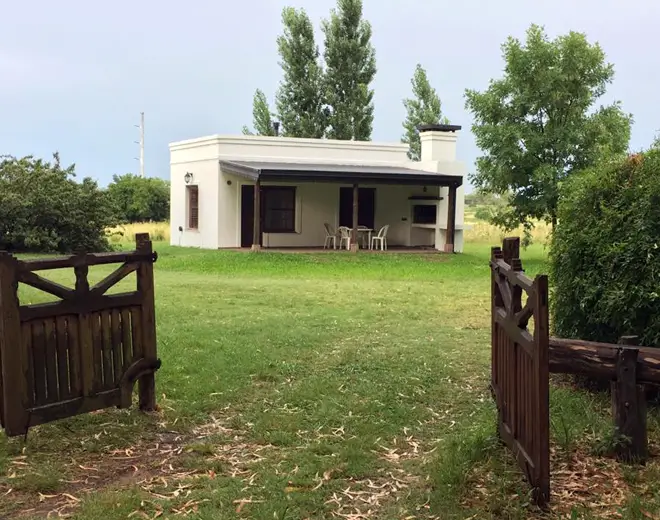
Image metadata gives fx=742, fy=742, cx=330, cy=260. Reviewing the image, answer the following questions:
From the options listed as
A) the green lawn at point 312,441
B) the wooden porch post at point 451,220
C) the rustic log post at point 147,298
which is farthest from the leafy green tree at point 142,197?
the rustic log post at point 147,298

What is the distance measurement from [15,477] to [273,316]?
606cm

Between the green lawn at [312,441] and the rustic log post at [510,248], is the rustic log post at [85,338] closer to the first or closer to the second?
the green lawn at [312,441]

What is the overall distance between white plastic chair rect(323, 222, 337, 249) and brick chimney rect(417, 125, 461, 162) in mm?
4154

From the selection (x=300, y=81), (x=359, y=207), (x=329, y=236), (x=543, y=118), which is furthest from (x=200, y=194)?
(x=300, y=81)

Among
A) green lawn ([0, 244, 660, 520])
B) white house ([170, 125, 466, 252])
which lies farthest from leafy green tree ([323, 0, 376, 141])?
green lawn ([0, 244, 660, 520])

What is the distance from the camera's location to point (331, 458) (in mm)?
4809

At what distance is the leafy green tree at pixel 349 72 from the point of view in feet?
127

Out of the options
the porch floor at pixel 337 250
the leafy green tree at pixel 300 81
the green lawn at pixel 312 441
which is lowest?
the green lawn at pixel 312 441

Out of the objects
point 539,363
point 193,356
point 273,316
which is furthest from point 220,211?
point 539,363

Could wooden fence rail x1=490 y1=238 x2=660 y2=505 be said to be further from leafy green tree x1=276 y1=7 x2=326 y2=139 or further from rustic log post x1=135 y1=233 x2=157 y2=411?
leafy green tree x1=276 y1=7 x2=326 y2=139

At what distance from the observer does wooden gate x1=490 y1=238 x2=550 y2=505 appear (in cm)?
365

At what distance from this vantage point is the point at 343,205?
25.0 m

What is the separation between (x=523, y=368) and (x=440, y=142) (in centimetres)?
2172

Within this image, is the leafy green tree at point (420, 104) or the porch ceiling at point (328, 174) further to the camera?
the leafy green tree at point (420, 104)
